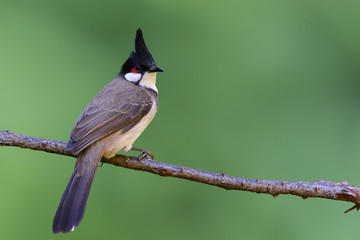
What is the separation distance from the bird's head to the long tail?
78 cm

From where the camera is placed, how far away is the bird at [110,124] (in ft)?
9.05

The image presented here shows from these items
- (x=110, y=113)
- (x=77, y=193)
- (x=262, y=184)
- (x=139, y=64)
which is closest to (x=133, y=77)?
(x=139, y=64)

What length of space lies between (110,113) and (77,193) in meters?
0.61

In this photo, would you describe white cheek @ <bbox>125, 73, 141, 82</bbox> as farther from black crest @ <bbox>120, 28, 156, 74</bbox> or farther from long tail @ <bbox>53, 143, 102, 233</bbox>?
long tail @ <bbox>53, 143, 102, 233</bbox>

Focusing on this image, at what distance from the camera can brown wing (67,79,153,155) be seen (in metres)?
2.93

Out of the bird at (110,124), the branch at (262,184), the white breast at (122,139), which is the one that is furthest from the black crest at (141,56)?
the branch at (262,184)

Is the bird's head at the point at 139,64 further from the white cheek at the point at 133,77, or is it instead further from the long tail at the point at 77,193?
the long tail at the point at 77,193

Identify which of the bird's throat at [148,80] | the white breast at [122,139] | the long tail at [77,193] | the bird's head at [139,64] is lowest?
the long tail at [77,193]

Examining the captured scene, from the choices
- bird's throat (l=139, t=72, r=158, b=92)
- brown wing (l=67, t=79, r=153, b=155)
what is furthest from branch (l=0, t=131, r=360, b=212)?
bird's throat (l=139, t=72, r=158, b=92)

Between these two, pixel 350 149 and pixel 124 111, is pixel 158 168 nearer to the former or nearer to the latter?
pixel 124 111

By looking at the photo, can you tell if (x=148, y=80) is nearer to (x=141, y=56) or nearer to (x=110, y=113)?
(x=141, y=56)

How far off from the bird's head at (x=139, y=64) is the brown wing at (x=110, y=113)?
0.09 m

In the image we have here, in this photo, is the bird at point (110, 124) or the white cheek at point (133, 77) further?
the white cheek at point (133, 77)

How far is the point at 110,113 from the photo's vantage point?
3.17 meters
